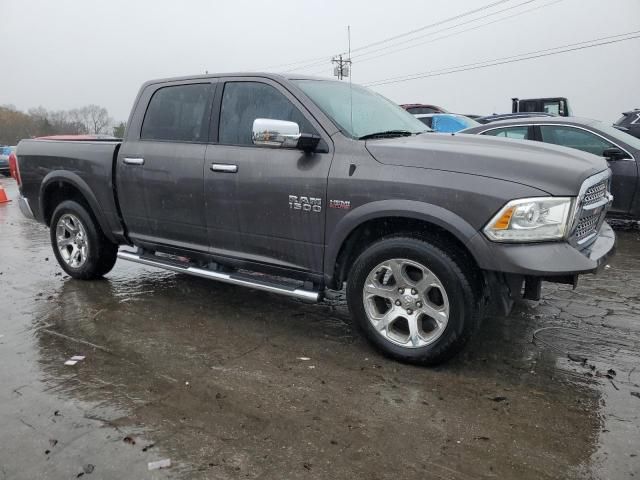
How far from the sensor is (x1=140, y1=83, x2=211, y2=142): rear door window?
14.8 feet

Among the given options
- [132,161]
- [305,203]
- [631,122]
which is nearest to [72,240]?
[132,161]

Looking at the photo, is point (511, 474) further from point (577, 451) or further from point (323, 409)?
point (323, 409)

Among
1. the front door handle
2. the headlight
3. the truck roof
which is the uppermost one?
the truck roof

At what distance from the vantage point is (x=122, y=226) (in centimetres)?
509

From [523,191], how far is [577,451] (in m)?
1.39

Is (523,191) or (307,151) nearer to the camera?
(523,191)

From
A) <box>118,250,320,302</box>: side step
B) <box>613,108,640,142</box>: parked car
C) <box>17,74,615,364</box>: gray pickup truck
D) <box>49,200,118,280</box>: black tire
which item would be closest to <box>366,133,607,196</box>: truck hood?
<box>17,74,615,364</box>: gray pickup truck

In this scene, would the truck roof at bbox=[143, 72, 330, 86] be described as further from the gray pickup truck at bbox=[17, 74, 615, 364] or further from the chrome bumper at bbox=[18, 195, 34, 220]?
the chrome bumper at bbox=[18, 195, 34, 220]

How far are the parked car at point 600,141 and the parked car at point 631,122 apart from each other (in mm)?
4221

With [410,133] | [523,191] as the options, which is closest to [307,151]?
[410,133]

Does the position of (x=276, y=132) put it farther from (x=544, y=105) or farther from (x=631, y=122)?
(x=544, y=105)

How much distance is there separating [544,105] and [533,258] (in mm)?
15725

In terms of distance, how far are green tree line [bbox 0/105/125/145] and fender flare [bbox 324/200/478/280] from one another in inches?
2567

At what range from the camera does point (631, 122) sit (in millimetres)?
11641
